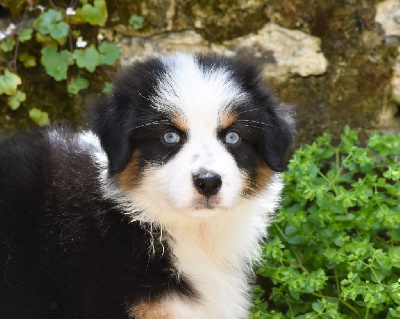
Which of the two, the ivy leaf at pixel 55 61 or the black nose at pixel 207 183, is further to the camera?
the ivy leaf at pixel 55 61

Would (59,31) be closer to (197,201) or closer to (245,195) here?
(245,195)

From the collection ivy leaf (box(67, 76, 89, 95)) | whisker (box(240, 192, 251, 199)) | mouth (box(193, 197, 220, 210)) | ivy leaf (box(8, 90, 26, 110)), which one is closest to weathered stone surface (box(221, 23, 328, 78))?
ivy leaf (box(67, 76, 89, 95))

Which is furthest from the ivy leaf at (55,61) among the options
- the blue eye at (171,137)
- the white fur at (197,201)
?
the blue eye at (171,137)

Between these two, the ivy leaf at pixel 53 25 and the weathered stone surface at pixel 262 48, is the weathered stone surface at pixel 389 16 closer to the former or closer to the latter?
the weathered stone surface at pixel 262 48

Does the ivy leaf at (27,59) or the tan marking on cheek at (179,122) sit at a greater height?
the tan marking on cheek at (179,122)

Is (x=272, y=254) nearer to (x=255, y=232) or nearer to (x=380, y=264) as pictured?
(x=255, y=232)

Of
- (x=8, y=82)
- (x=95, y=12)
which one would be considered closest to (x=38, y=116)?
(x=8, y=82)
